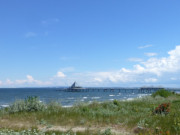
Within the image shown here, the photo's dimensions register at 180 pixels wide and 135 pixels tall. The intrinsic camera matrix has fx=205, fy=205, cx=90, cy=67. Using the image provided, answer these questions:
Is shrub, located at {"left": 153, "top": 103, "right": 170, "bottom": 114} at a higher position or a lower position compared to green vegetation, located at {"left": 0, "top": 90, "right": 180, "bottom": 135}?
higher

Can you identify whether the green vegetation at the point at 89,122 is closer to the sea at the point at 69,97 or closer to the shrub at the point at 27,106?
the shrub at the point at 27,106

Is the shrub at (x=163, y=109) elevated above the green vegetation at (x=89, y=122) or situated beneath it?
elevated above

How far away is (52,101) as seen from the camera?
16547 millimetres

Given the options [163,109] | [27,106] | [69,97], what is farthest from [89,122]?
[69,97]

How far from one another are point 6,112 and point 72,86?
12237 centimetres

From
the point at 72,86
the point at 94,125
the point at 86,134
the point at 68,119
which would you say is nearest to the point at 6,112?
the point at 68,119

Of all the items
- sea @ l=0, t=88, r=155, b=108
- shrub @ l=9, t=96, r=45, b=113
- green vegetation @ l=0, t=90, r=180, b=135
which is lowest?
sea @ l=0, t=88, r=155, b=108

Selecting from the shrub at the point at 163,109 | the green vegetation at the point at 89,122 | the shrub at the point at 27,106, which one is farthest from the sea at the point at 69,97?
the shrub at the point at 163,109

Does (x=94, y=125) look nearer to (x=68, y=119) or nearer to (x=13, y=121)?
(x=68, y=119)

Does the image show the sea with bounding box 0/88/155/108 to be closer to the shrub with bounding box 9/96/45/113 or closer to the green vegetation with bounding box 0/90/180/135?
the shrub with bounding box 9/96/45/113

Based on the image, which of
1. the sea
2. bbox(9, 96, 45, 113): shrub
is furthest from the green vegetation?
the sea

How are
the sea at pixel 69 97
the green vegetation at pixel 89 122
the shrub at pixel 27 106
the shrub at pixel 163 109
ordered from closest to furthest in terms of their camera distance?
the green vegetation at pixel 89 122 < the shrub at pixel 163 109 < the shrub at pixel 27 106 < the sea at pixel 69 97

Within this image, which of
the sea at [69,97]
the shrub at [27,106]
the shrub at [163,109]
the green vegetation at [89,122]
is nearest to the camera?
the green vegetation at [89,122]

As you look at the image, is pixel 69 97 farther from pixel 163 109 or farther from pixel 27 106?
pixel 163 109
